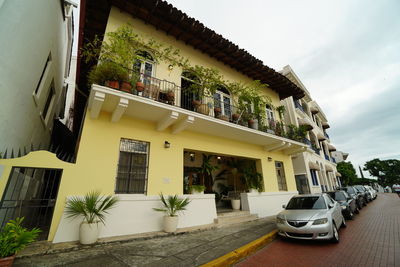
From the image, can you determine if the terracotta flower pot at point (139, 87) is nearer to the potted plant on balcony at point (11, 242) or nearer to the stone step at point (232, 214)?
the potted plant on balcony at point (11, 242)

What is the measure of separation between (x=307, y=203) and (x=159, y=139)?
648cm

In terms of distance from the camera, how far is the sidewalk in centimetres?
358

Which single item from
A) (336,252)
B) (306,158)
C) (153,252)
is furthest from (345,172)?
(153,252)

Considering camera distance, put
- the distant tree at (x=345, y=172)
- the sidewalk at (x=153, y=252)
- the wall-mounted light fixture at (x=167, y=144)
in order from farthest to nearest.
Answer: the distant tree at (x=345, y=172), the wall-mounted light fixture at (x=167, y=144), the sidewalk at (x=153, y=252)

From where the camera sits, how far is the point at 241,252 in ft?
14.2

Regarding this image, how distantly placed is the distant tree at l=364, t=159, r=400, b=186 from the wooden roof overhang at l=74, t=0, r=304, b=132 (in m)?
72.8

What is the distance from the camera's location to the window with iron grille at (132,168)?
584 cm

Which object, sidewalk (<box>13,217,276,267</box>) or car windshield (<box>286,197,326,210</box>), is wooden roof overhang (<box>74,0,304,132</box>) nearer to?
sidewalk (<box>13,217,276,267</box>)

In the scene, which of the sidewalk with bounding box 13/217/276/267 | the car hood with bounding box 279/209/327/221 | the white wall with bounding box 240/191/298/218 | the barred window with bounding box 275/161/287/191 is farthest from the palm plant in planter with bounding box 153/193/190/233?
the barred window with bounding box 275/161/287/191

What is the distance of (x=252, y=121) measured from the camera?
9.16 m

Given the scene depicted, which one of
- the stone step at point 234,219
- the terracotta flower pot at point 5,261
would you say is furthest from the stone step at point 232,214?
the terracotta flower pot at point 5,261

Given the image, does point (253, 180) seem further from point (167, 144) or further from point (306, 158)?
point (306, 158)

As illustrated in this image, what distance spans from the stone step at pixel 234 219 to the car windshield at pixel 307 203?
2230mm

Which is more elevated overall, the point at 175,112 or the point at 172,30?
the point at 172,30
